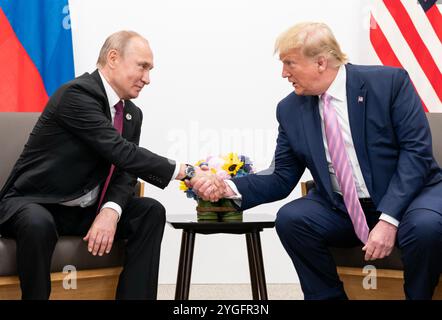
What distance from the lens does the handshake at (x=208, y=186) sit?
2.83m

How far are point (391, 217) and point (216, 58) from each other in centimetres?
203

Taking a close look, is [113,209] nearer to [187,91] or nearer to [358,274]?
[358,274]

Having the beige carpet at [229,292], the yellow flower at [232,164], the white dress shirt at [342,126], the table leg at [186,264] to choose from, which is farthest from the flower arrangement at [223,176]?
the beige carpet at [229,292]

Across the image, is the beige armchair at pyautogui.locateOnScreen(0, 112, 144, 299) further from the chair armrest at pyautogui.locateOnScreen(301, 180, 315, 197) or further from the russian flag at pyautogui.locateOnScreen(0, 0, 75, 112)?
the russian flag at pyautogui.locateOnScreen(0, 0, 75, 112)

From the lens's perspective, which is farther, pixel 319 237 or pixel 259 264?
pixel 259 264

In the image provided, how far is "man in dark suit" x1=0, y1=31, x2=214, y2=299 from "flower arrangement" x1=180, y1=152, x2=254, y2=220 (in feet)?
0.66

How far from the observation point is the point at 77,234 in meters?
2.66

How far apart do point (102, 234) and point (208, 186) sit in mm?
529

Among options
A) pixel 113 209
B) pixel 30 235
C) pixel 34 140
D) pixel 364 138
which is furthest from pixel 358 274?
pixel 34 140

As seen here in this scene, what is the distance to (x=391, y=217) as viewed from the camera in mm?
2404

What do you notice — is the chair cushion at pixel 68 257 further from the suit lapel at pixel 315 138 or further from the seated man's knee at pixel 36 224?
the suit lapel at pixel 315 138

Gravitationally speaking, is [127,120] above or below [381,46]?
below

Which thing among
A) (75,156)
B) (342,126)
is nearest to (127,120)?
(75,156)

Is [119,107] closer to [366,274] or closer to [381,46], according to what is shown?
[366,274]
